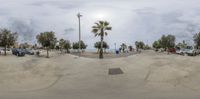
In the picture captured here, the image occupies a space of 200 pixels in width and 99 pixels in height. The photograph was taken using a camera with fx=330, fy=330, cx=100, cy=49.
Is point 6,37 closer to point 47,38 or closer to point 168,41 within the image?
point 47,38

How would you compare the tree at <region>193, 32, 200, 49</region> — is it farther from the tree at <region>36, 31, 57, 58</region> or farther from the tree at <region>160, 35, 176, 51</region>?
the tree at <region>36, 31, 57, 58</region>

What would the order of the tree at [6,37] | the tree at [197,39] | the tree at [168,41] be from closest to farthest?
the tree at [6,37] → the tree at [197,39] → the tree at [168,41]

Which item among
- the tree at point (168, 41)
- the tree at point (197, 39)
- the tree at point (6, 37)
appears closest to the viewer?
the tree at point (6, 37)

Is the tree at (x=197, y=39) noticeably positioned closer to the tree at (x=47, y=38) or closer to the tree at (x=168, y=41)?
the tree at (x=168, y=41)

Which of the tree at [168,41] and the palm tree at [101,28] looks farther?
the tree at [168,41]

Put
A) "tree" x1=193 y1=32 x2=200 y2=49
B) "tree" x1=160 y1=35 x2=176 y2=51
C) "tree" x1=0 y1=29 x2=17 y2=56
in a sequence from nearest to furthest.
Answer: "tree" x1=0 y1=29 x2=17 y2=56
"tree" x1=193 y1=32 x2=200 y2=49
"tree" x1=160 y1=35 x2=176 y2=51

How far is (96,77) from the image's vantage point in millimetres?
22266

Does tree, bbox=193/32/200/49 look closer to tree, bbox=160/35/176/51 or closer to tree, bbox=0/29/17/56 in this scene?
tree, bbox=160/35/176/51

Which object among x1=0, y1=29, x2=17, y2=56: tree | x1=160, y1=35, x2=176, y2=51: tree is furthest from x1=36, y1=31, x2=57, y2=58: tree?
x1=160, y1=35, x2=176, y2=51: tree

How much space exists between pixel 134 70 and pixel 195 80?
207 inches

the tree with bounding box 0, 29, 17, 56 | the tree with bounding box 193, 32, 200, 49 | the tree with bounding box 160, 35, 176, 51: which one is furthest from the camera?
the tree with bounding box 160, 35, 176, 51

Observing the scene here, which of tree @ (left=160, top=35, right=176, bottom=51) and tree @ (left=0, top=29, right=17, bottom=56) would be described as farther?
tree @ (left=160, top=35, right=176, bottom=51)

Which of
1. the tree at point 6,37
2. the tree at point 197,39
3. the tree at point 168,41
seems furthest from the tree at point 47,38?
the tree at point 168,41

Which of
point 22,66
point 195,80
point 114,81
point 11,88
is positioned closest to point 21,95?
point 11,88
